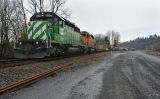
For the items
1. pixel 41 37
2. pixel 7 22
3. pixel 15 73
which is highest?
pixel 7 22

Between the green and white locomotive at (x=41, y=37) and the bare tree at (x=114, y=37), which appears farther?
the bare tree at (x=114, y=37)

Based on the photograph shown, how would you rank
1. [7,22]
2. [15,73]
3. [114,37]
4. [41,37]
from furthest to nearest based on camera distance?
[114,37] < [7,22] < [41,37] < [15,73]

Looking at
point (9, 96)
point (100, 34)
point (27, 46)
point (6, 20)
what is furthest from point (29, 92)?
point (100, 34)

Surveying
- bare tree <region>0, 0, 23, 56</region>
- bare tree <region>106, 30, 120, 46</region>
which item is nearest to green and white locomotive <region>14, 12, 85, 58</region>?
bare tree <region>0, 0, 23, 56</region>

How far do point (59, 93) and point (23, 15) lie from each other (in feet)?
72.2

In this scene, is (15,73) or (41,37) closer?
(15,73)

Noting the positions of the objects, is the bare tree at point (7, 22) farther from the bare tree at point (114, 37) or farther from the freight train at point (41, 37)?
the bare tree at point (114, 37)

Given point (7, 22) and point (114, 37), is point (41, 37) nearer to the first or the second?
point (7, 22)

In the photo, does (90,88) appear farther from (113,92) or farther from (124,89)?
(124,89)

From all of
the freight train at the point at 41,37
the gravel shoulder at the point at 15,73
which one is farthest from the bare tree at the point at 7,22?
the gravel shoulder at the point at 15,73

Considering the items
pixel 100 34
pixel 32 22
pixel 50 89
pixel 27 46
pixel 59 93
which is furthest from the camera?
pixel 100 34

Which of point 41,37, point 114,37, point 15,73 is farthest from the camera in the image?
point 114,37

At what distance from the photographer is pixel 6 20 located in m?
19.0

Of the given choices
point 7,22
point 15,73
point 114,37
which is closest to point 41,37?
point 15,73
